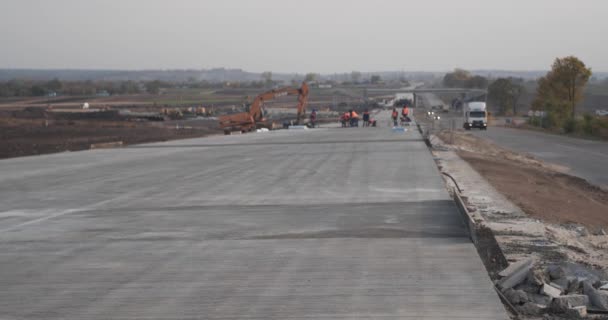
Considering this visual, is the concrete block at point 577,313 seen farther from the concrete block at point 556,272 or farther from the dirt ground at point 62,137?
the dirt ground at point 62,137

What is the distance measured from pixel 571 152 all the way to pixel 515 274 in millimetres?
43356

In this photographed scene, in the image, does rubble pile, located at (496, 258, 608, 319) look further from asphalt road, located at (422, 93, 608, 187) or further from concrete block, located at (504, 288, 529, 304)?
asphalt road, located at (422, 93, 608, 187)

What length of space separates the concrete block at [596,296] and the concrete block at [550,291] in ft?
0.99

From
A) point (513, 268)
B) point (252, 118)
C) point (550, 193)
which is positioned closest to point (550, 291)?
point (513, 268)

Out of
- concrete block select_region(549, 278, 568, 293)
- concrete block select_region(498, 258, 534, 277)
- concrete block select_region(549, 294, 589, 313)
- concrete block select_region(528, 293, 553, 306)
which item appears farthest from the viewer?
concrete block select_region(498, 258, 534, 277)

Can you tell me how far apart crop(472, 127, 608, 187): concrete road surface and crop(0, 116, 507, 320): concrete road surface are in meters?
17.4

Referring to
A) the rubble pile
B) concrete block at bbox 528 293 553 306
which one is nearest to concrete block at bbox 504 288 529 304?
the rubble pile

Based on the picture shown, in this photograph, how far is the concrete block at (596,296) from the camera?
8.39 meters

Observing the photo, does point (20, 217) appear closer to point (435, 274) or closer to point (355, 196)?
point (355, 196)

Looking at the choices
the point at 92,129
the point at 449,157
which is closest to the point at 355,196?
the point at 449,157

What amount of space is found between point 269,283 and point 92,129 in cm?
5808

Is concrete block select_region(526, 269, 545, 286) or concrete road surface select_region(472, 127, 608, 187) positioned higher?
concrete block select_region(526, 269, 545, 286)

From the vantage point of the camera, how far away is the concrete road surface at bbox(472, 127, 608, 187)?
123 feet

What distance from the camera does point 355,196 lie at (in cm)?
1753
